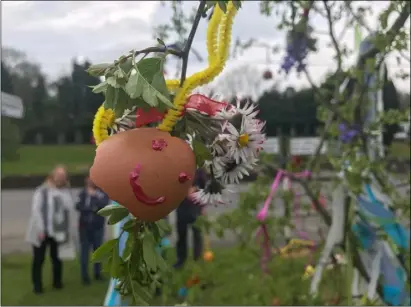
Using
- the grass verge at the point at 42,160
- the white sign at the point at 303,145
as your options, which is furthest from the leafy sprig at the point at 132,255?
the grass verge at the point at 42,160

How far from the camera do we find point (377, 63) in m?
2.56

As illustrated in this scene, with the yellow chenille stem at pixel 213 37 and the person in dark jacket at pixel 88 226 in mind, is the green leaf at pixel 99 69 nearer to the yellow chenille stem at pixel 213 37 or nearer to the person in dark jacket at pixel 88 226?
the yellow chenille stem at pixel 213 37

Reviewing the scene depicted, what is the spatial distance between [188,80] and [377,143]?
82.2 inches

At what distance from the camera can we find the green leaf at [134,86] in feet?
2.69

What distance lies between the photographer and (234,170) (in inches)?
40.4

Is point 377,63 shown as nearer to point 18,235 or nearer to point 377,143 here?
point 377,143

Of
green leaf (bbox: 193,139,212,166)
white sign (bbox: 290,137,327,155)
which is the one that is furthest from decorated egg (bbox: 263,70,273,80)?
green leaf (bbox: 193,139,212,166)

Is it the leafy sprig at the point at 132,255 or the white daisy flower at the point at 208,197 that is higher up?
the white daisy flower at the point at 208,197

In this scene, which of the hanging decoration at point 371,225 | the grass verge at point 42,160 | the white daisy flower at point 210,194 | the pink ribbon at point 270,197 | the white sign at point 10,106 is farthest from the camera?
the grass verge at point 42,160

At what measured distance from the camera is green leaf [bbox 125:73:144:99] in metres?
0.82

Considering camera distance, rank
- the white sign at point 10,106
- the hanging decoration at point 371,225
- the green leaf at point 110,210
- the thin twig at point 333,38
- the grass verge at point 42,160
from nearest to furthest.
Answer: the green leaf at point 110,210 → the hanging decoration at point 371,225 → the thin twig at point 333,38 → the white sign at point 10,106 → the grass verge at point 42,160

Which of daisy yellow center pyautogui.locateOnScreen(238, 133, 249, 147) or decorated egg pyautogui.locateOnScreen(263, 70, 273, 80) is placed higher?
decorated egg pyautogui.locateOnScreen(263, 70, 273, 80)

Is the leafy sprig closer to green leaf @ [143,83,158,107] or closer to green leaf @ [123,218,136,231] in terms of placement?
green leaf @ [123,218,136,231]

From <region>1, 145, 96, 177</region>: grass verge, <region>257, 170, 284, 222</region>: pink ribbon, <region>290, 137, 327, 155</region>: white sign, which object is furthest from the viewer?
<region>1, 145, 96, 177</region>: grass verge
